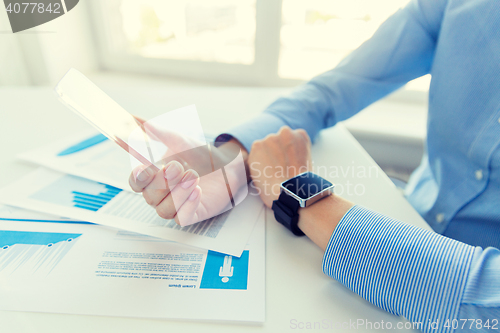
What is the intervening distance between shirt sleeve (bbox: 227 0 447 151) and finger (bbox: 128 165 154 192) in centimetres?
31

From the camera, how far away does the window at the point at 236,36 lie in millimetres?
1277

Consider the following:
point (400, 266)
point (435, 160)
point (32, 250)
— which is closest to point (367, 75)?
point (435, 160)

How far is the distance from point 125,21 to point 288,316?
60.5 inches

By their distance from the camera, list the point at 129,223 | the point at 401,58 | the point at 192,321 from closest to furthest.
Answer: the point at 192,321 → the point at 129,223 → the point at 401,58

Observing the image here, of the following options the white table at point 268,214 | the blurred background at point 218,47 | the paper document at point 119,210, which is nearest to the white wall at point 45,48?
the blurred background at point 218,47

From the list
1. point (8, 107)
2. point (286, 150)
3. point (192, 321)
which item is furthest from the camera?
point (8, 107)

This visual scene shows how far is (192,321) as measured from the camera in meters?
0.31

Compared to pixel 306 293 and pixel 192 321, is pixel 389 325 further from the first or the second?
pixel 192 321

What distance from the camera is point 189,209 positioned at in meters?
0.40

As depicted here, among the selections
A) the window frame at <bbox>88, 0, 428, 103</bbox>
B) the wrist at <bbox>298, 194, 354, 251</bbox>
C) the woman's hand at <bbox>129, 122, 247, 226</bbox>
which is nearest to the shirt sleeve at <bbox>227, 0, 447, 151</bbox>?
the woman's hand at <bbox>129, 122, 247, 226</bbox>

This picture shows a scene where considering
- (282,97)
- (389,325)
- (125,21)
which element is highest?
(125,21)

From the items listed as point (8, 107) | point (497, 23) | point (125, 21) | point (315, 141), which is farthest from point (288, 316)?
point (125, 21)

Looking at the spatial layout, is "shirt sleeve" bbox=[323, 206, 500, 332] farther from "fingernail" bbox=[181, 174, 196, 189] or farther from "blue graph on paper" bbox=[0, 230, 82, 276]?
"blue graph on paper" bbox=[0, 230, 82, 276]

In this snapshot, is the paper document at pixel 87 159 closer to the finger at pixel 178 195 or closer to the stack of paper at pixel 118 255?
the stack of paper at pixel 118 255
